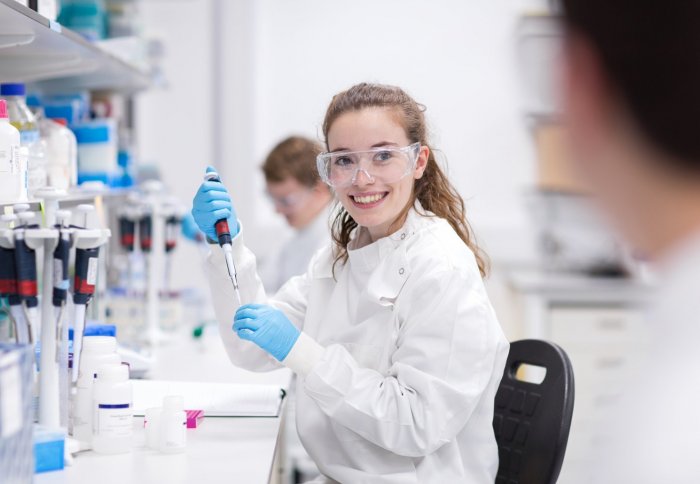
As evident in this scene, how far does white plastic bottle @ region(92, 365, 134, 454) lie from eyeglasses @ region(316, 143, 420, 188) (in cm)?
59

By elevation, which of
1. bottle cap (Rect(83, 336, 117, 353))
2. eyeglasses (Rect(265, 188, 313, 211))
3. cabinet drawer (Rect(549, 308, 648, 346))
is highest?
eyeglasses (Rect(265, 188, 313, 211))

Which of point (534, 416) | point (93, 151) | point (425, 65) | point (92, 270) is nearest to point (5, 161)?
point (92, 270)

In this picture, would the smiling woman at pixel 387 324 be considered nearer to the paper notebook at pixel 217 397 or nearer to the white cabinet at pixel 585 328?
the paper notebook at pixel 217 397

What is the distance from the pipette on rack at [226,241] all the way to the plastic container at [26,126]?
1.37 feet

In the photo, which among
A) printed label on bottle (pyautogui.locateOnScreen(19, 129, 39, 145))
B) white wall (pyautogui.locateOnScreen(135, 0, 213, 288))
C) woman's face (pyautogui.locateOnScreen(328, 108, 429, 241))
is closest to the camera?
woman's face (pyautogui.locateOnScreen(328, 108, 429, 241))

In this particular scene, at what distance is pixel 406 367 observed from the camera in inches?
58.6

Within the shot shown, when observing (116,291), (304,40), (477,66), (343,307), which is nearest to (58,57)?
(116,291)

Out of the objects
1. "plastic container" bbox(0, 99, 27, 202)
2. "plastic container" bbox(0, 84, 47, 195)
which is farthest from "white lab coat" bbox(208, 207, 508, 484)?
"plastic container" bbox(0, 84, 47, 195)

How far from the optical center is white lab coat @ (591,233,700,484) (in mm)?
597

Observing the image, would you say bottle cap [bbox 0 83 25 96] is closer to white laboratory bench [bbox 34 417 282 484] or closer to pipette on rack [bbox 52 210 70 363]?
pipette on rack [bbox 52 210 70 363]

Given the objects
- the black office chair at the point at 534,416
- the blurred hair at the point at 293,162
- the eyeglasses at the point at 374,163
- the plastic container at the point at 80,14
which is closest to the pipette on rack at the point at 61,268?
the eyeglasses at the point at 374,163

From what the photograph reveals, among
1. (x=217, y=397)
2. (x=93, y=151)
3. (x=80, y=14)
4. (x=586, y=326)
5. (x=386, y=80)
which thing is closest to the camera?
(x=217, y=397)

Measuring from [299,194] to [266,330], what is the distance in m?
1.52

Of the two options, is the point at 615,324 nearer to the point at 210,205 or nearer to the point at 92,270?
the point at 210,205
